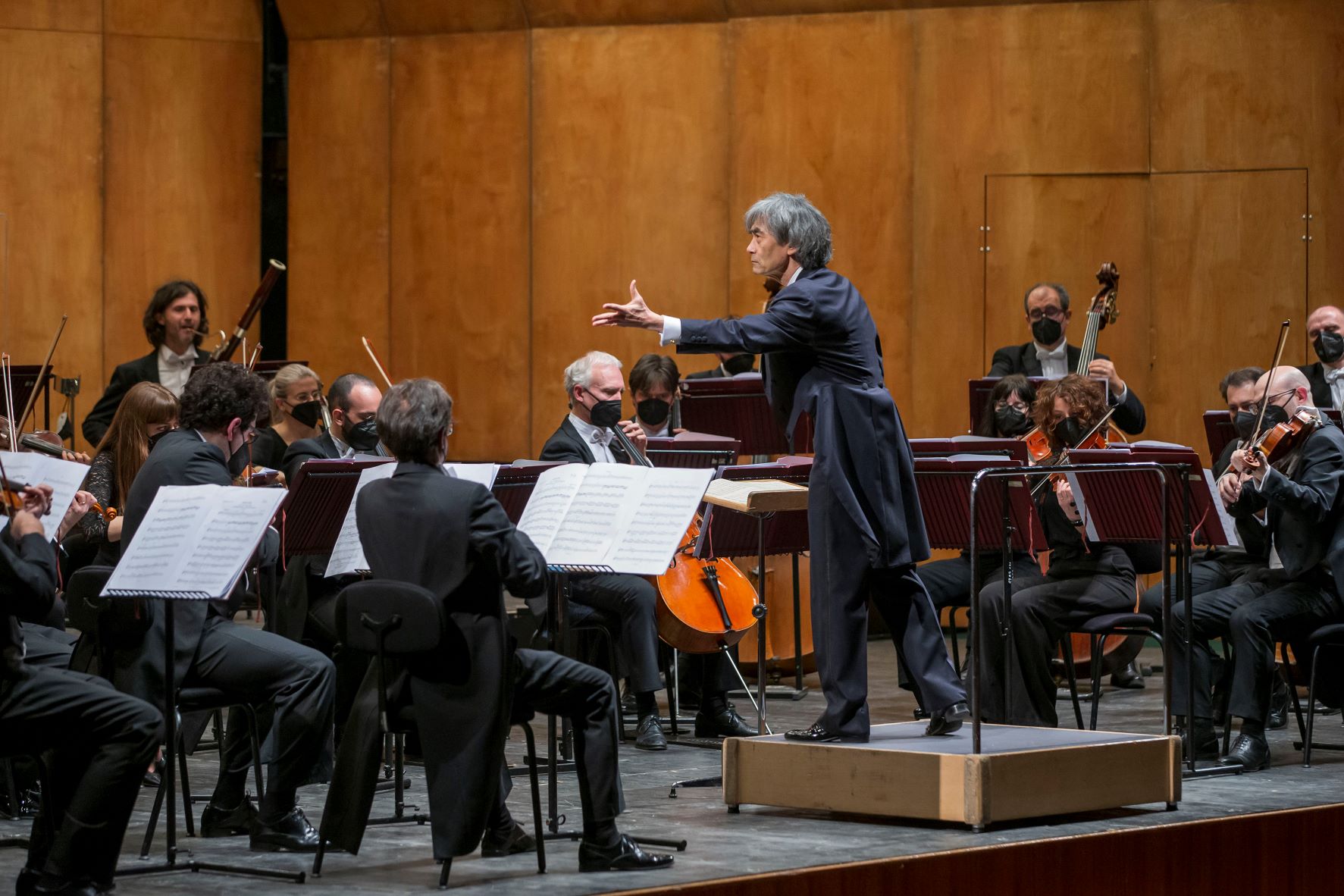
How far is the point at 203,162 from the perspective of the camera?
9266mm

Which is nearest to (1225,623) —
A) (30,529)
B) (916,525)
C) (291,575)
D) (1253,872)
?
(1253,872)

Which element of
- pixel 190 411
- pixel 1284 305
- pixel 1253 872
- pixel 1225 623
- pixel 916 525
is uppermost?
pixel 1284 305

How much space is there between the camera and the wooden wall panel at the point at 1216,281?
8117 millimetres

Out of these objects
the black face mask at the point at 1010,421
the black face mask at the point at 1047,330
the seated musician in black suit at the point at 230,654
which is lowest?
the seated musician in black suit at the point at 230,654

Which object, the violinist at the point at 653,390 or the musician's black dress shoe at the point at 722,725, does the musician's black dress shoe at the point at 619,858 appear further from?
the violinist at the point at 653,390

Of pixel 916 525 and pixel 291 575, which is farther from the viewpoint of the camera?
pixel 291 575

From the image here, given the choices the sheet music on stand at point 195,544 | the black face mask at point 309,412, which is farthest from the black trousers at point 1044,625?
the sheet music on stand at point 195,544

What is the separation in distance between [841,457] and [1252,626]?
1.66 metres

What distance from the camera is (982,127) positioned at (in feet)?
27.6

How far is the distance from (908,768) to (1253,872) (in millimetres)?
871

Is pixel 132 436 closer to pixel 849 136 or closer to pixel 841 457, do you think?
pixel 841 457

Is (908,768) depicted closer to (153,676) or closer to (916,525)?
(916,525)

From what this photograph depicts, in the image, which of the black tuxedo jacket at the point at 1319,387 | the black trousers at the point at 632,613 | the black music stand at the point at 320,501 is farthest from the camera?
the black tuxedo jacket at the point at 1319,387

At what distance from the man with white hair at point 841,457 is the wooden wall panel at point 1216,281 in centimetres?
419
